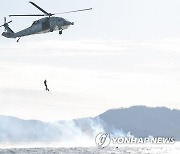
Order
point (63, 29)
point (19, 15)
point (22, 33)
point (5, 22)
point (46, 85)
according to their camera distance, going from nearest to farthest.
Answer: point (46, 85)
point (19, 15)
point (63, 29)
point (22, 33)
point (5, 22)

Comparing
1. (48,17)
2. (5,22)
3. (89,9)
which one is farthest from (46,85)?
(5,22)

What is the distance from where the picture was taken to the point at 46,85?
105 meters

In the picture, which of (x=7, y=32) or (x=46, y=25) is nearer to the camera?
(x=46, y=25)

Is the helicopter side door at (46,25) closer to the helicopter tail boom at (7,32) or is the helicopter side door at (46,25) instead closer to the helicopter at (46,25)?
the helicopter at (46,25)

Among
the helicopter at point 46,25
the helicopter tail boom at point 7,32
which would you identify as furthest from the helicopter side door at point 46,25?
the helicopter tail boom at point 7,32

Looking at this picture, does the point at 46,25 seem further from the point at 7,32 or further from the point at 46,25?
the point at 7,32

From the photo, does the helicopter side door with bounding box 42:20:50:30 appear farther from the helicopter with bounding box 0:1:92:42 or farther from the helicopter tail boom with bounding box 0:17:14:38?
the helicopter tail boom with bounding box 0:17:14:38

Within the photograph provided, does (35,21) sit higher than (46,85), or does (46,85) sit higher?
(35,21)

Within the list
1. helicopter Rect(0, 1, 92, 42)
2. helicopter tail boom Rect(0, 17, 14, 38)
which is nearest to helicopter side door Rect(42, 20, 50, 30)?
helicopter Rect(0, 1, 92, 42)

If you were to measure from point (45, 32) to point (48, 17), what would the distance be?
365cm

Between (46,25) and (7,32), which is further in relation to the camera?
(7,32)

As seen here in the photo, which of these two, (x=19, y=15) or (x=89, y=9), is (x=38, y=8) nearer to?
(x=19, y=15)

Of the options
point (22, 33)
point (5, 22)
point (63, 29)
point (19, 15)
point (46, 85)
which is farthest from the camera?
point (5, 22)

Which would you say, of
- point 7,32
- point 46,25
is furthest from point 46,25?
point 7,32
